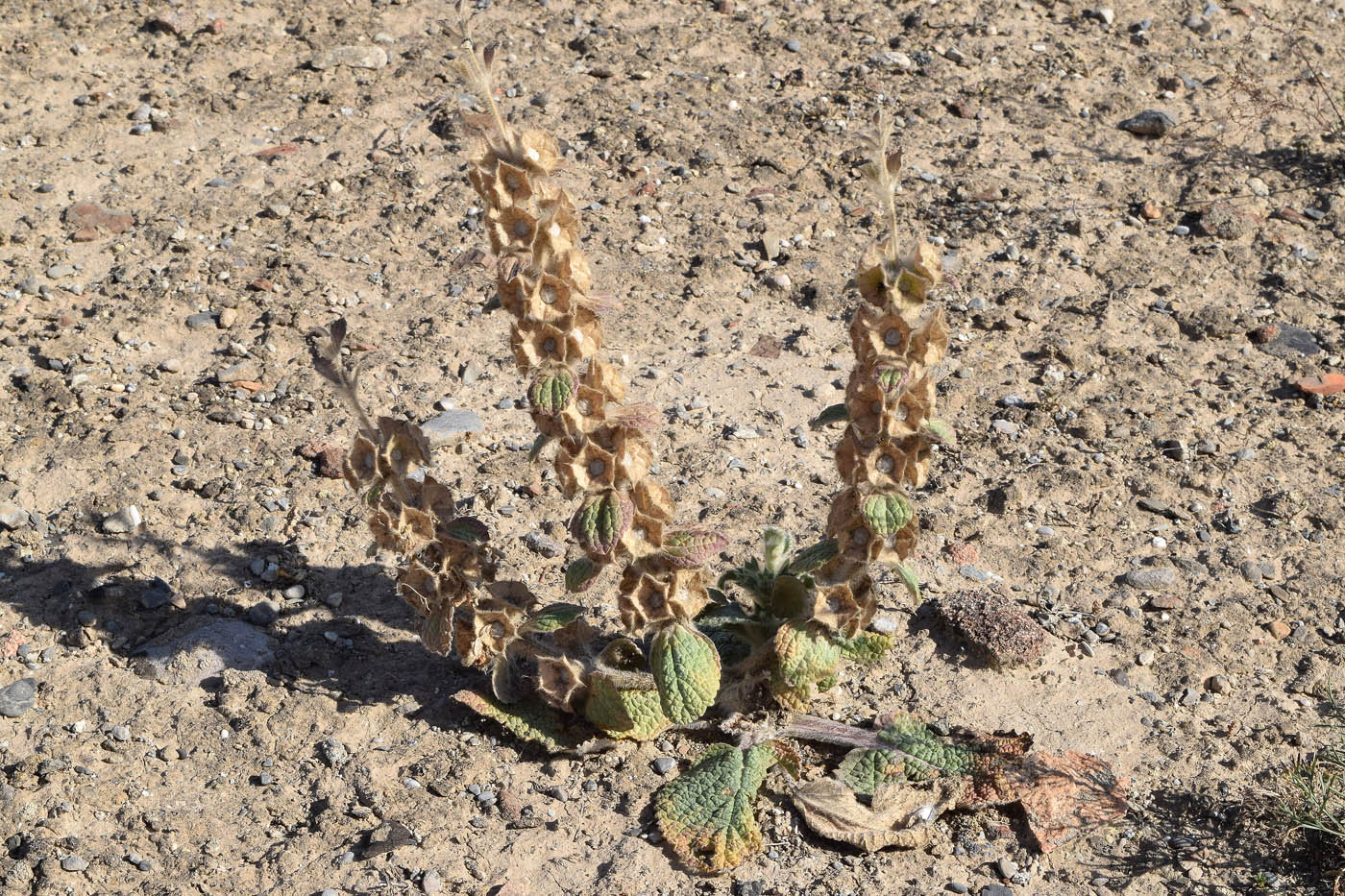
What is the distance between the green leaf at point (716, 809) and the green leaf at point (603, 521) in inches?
32.2

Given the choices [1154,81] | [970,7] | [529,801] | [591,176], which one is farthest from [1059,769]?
[970,7]

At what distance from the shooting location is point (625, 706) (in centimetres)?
359

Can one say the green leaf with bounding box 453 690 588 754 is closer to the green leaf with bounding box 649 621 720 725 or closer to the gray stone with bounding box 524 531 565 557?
the green leaf with bounding box 649 621 720 725

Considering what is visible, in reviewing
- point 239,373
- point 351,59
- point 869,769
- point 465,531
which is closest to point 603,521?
point 465,531

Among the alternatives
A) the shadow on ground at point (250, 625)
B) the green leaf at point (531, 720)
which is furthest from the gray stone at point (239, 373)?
the green leaf at point (531, 720)

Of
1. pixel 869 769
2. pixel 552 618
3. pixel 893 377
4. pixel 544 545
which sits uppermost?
pixel 893 377

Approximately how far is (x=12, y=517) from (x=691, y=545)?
2471 millimetres

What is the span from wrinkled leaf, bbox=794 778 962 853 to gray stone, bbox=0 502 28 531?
2.70 metres

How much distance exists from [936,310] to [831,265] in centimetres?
291

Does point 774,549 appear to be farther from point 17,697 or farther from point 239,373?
point 239,373

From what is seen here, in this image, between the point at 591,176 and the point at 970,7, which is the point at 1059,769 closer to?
the point at 591,176

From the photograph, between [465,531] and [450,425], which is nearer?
[465,531]

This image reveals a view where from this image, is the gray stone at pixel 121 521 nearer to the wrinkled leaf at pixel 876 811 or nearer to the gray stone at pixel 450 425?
the gray stone at pixel 450 425

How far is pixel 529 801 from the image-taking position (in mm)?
3695
